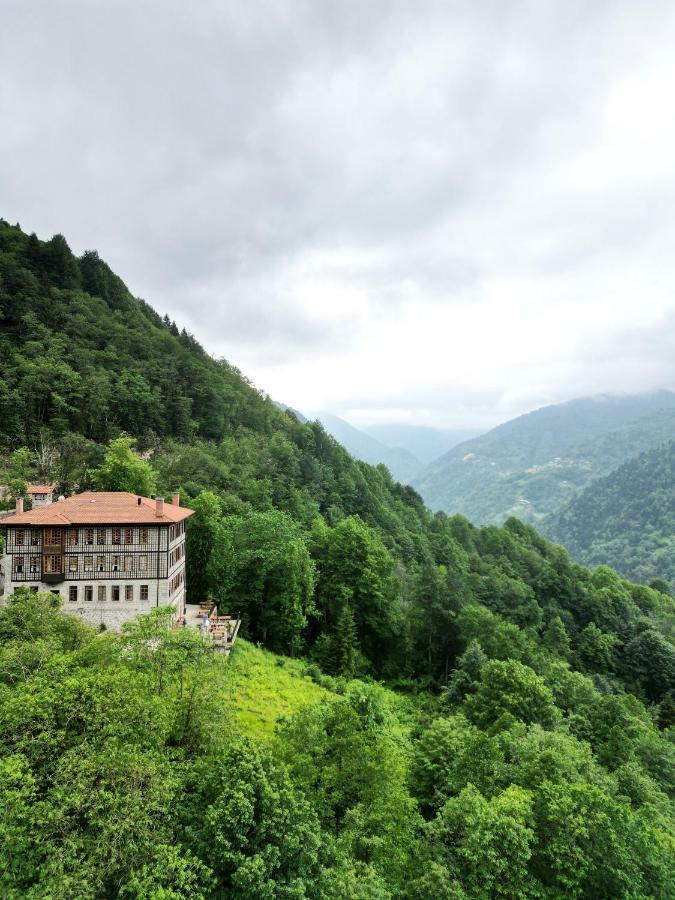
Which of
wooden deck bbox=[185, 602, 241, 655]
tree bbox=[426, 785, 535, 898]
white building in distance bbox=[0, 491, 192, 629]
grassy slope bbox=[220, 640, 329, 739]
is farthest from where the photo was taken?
wooden deck bbox=[185, 602, 241, 655]

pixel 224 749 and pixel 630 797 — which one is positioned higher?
pixel 224 749

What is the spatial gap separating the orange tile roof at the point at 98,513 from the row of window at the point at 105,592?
4.36 meters

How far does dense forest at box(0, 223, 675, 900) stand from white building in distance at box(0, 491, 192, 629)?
6657 mm

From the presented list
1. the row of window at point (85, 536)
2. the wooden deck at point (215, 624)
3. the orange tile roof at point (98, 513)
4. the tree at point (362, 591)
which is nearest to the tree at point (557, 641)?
the tree at point (362, 591)

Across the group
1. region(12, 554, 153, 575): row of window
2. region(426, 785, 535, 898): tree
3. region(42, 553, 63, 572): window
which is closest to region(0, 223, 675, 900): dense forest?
region(426, 785, 535, 898): tree

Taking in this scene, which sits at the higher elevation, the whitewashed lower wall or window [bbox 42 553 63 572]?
window [bbox 42 553 63 572]

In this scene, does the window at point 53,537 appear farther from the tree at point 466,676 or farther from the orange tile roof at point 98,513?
the tree at point 466,676

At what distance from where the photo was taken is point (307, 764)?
18391 mm

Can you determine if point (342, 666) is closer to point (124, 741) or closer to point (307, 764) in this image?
point (307, 764)

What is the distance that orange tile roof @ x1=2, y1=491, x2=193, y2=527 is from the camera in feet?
103

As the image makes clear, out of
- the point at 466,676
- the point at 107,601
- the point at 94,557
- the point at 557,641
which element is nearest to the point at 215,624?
the point at 107,601

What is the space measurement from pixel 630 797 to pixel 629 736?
1031 centimetres

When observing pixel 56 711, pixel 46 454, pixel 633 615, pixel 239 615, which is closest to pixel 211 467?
pixel 46 454

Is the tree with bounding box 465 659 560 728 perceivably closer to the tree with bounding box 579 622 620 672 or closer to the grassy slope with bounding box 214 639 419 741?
the grassy slope with bounding box 214 639 419 741
